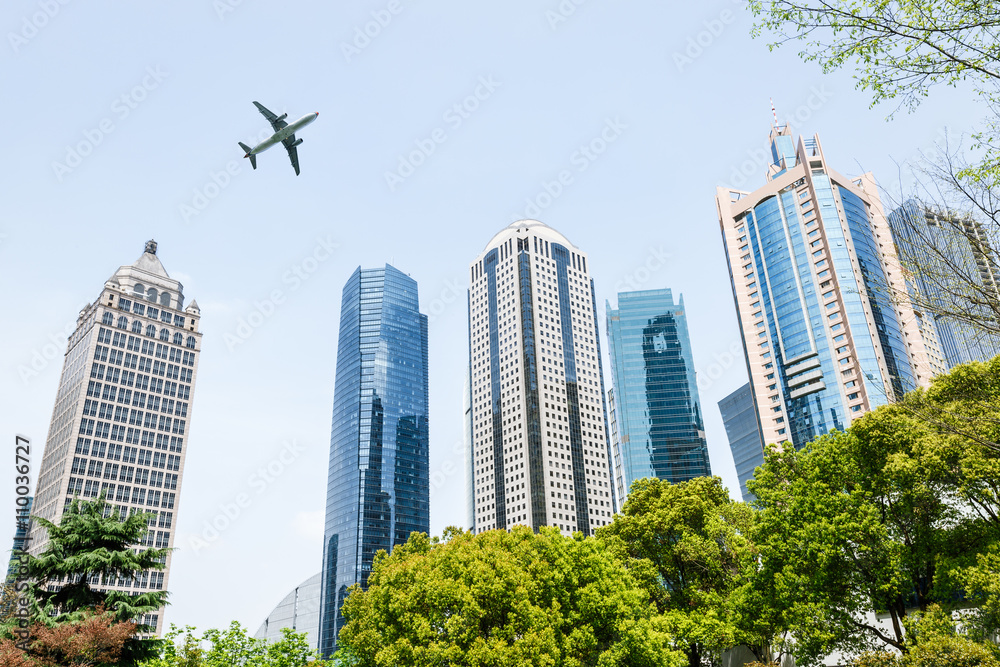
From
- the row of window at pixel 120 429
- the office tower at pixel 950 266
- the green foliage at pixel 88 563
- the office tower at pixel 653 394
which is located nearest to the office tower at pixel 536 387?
the office tower at pixel 653 394

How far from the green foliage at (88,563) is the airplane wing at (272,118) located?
2629 cm

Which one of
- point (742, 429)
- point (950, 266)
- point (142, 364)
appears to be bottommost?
point (950, 266)

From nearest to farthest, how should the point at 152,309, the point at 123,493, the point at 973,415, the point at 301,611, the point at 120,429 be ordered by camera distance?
1. the point at 973,415
2. the point at 123,493
3. the point at 120,429
4. the point at 152,309
5. the point at 301,611

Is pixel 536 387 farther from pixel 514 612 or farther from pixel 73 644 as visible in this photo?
pixel 73 644

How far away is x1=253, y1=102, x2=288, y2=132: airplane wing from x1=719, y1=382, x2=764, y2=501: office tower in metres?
154

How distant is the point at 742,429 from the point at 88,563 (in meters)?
176

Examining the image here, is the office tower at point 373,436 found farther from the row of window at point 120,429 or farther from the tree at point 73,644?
the tree at point 73,644

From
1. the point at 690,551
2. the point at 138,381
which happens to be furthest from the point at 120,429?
the point at 690,551

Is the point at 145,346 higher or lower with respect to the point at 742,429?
lower

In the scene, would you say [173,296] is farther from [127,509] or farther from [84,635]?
[84,635]

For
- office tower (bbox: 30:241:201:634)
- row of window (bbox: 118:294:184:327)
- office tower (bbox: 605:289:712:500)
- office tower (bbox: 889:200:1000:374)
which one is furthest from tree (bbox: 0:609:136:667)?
office tower (bbox: 605:289:712:500)

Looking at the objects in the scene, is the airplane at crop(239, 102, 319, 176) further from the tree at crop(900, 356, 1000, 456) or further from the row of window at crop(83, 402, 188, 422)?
the row of window at crop(83, 402, 188, 422)

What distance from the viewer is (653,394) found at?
153 m

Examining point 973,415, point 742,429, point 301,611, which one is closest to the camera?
point 973,415
